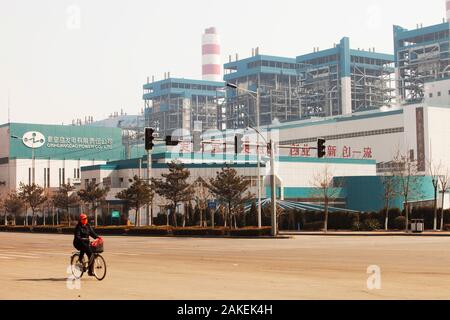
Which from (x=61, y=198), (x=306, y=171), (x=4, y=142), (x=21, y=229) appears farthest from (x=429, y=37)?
(x=21, y=229)

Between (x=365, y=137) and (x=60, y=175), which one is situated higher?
(x=365, y=137)

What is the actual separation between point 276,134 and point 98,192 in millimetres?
69462

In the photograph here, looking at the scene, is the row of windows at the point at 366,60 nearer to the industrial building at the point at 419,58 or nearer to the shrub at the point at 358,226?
the industrial building at the point at 419,58

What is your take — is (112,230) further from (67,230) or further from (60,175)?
(60,175)

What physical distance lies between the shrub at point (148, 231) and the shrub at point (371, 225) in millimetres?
19513

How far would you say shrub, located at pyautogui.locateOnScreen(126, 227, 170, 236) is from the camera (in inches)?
2206

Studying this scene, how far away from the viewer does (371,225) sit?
212 feet

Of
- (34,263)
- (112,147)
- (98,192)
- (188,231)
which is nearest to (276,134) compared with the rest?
(112,147)

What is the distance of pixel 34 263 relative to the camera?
24.2 metres

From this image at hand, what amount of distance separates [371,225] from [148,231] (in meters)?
20.5

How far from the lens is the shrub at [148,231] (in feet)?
184

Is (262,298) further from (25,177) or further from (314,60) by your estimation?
(314,60)

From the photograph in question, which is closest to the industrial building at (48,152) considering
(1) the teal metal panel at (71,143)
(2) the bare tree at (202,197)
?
(1) the teal metal panel at (71,143)

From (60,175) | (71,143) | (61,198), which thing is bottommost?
(61,198)
